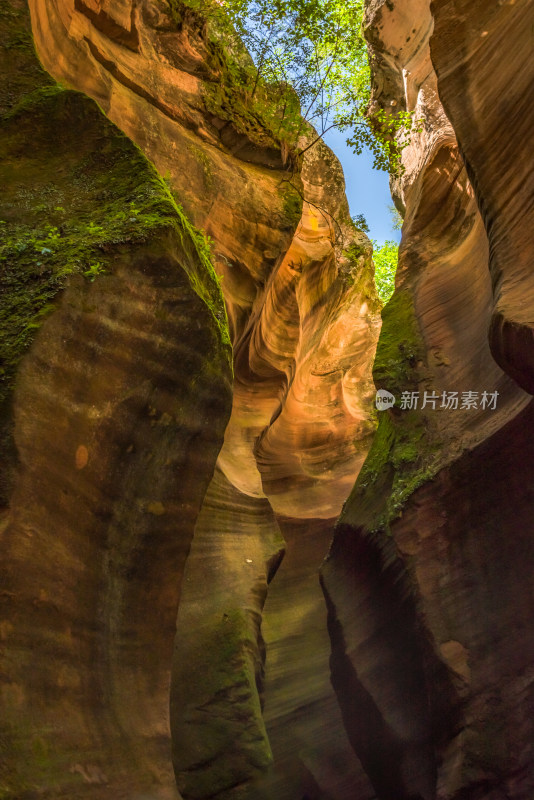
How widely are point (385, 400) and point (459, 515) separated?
2777 mm

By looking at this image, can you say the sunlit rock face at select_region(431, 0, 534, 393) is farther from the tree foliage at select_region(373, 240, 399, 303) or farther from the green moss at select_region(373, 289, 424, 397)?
the tree foliage at select_region(373, 240, 399, 303)

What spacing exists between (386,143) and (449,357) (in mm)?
5713

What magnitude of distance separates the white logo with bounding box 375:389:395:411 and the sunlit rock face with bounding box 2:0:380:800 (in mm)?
2866

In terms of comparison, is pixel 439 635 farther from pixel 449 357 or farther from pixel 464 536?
pixel 449 357

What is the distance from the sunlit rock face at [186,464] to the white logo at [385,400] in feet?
9.40

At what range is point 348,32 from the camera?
1492 centimetres

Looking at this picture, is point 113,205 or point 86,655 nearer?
point 86,655

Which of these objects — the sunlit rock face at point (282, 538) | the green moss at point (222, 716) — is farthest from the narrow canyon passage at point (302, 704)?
the green moss at point (222, 716)

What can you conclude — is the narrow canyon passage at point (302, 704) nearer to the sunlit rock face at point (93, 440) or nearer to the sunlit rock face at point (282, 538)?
the sunlit rock face at point (282, 538)

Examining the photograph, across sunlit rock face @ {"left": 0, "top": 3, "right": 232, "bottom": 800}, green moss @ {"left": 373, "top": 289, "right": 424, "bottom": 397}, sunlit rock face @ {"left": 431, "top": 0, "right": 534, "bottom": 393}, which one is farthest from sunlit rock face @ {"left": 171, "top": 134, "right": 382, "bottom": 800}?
sunlit rock face @ {"left": 431, "top": 0, "right": 534, "bottom": 393}

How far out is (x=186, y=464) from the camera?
611cm

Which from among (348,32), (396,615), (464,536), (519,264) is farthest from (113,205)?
(348,32)

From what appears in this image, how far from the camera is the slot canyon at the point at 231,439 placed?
16.3 ft

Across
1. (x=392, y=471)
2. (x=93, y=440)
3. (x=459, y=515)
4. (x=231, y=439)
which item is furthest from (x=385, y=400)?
(x=93, y=440)
